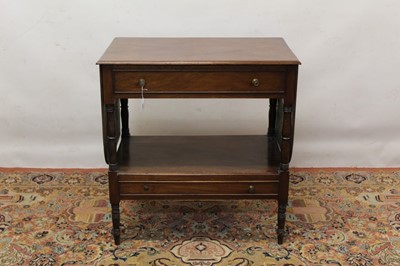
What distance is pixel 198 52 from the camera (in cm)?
276

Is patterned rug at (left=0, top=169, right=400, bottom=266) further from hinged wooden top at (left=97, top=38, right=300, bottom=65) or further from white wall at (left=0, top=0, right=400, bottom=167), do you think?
hinged wooden top at (left=97, top=38, right=300, bottom=65)

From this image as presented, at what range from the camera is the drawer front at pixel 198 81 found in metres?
2.60

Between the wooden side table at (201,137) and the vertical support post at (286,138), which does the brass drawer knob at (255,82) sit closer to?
the wooden side table at (201,137)

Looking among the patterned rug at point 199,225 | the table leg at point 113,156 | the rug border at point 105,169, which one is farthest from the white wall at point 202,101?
the table leg at point 113,156

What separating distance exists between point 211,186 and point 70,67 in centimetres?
133

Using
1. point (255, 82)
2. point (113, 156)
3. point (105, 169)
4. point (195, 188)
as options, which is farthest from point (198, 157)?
point (105, 169)

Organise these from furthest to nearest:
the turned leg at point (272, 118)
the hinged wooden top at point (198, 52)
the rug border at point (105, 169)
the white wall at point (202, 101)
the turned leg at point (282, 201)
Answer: the rug border at point (105, 169)
the white wall at point (202, 101)
the turned leg at point (272, 118)
the turned leg at point (282, 201)
the hinged wooden top at point (198, 52)

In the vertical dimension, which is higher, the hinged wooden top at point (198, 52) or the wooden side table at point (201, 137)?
the hinged wooden top at point (198, 52)

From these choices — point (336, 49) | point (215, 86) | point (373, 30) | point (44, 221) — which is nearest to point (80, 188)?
point (44, 221)

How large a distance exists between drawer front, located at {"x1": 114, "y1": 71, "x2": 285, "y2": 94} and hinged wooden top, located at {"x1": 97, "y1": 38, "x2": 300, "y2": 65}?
0.18 feet

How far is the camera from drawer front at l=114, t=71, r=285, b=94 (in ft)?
8.54

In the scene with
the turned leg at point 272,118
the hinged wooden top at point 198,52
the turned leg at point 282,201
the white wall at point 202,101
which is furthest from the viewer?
the white wall at point 202,101

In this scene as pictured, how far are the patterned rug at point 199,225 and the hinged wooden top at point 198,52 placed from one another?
0.92 metres

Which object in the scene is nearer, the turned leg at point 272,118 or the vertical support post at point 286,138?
the vertical support post at point 286,138
